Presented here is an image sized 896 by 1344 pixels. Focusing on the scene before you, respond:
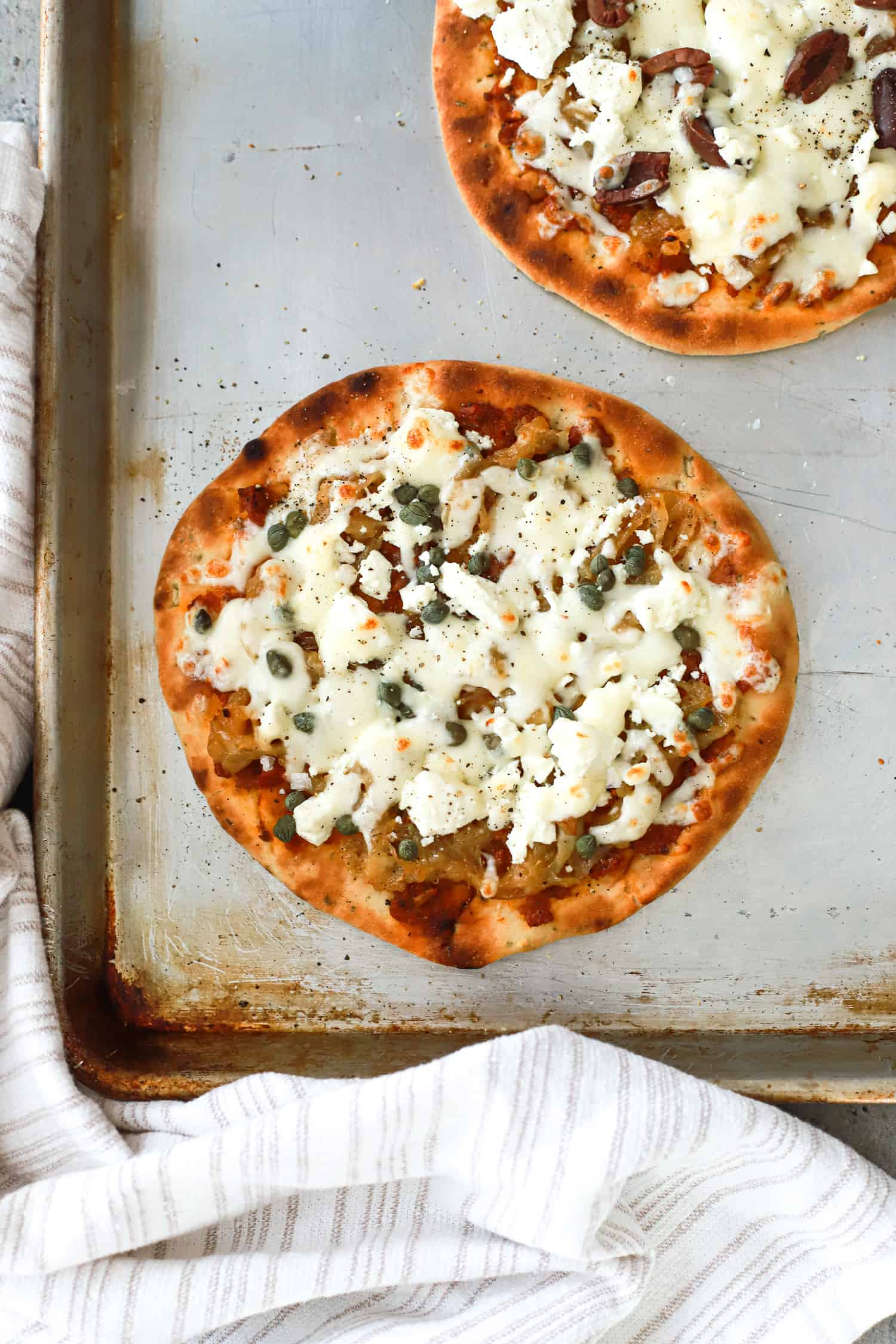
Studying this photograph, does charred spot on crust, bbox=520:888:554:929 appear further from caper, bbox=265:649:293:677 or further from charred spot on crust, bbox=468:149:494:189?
charred spot on crust, bbox=468:149:494:189

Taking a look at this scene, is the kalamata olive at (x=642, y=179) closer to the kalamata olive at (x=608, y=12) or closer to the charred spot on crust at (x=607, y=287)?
the charred spot on crust at (x=607, y=287)

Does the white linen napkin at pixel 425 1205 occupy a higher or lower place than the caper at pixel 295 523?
lower

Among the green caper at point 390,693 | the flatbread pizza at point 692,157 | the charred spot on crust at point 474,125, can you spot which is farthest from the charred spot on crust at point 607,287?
the green caper at point 390,693

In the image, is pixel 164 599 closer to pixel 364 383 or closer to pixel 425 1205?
pixel 364 383

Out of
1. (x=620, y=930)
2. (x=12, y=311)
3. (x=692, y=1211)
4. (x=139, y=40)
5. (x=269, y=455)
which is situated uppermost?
(x=139, y=40)

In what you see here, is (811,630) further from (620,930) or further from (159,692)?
(159,692)

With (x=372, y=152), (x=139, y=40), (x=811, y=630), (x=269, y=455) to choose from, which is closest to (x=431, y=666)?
(x=269, y=455)

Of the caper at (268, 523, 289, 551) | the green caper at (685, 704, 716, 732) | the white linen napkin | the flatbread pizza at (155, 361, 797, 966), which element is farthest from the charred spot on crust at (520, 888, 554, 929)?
the caper at (268, 523, 289, 551)
